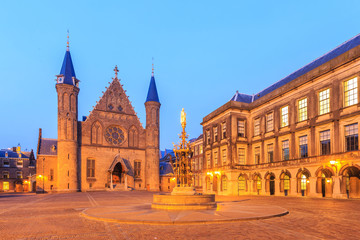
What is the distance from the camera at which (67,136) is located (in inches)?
2029

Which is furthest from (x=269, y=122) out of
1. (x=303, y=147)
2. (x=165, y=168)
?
(x=165, y=168)

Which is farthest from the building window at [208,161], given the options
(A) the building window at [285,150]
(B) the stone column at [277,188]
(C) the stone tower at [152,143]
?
(C) the stone tower at [152,143]

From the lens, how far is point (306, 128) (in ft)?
95.3

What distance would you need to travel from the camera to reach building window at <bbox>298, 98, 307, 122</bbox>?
29919mm

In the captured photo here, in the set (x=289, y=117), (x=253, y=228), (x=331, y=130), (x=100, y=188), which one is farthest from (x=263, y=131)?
(x=100, y=188)

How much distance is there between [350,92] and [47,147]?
51.1m

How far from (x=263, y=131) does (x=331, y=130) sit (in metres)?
10.4

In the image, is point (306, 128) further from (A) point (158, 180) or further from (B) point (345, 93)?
(A) point (158, 180)

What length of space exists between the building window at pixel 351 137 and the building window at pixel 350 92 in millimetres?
2061

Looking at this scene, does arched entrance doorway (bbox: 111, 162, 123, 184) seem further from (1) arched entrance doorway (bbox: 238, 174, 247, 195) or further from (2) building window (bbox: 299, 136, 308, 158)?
(2) building window (bbox: 299, 136, 308, 158)

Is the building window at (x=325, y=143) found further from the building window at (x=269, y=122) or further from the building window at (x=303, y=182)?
the building window at (x=269, y=122)

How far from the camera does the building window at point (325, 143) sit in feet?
86.5

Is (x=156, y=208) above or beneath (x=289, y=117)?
beneath

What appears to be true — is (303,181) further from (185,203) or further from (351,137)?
(185,203)
